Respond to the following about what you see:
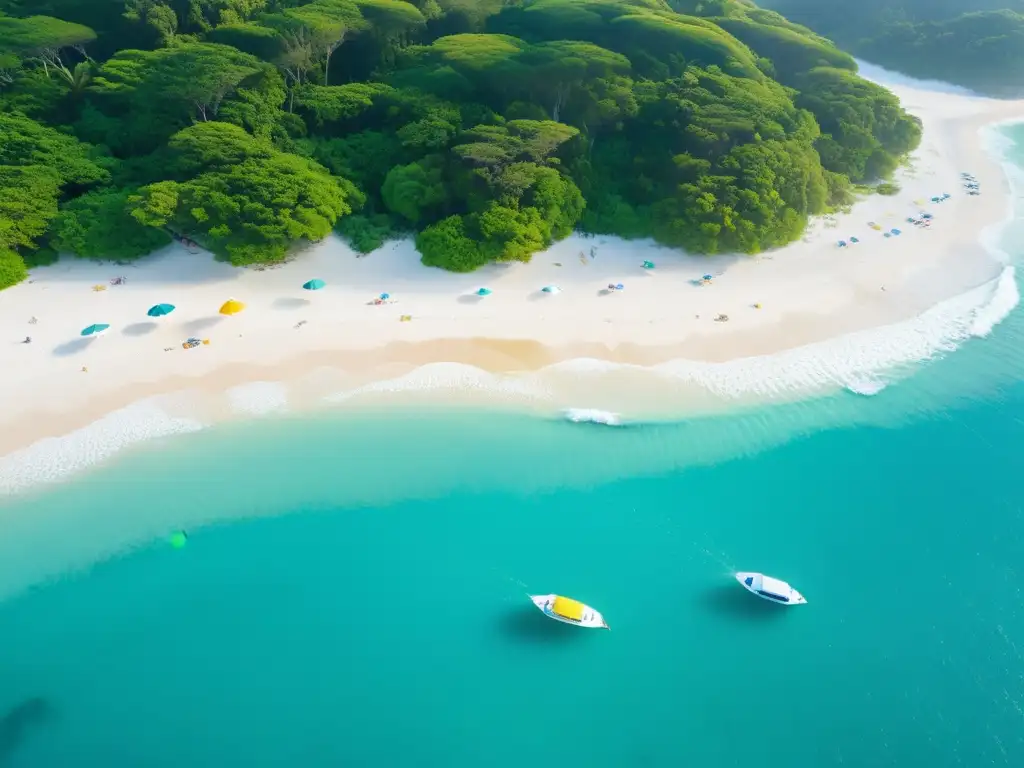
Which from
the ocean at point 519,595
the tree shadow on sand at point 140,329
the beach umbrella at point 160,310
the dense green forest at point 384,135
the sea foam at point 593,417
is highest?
the dense green forest at point 384,135

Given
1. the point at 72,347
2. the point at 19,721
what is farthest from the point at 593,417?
the point at 72,347

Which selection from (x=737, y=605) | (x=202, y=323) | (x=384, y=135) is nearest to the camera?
(x=737, y=605)

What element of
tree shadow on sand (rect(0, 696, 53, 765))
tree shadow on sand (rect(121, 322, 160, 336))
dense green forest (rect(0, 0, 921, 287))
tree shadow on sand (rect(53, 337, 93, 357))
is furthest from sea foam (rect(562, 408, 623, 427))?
tree shadow on sand (rect(53, 337, 93, 357))

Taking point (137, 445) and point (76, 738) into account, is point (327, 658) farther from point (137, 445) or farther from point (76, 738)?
point (137, 445)

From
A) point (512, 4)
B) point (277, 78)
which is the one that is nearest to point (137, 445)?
point (277, 78)

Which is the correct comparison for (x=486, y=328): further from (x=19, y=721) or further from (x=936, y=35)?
(x=936, y=35)

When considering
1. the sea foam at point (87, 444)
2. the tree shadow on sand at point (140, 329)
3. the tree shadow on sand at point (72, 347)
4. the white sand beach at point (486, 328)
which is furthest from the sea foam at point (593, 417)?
the tree shadow on sand at point (72, 347)

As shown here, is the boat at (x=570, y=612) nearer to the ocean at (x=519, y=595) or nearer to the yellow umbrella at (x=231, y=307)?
the ocean at (x=519, y=595)

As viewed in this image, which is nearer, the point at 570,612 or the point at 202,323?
the point at 570,612
